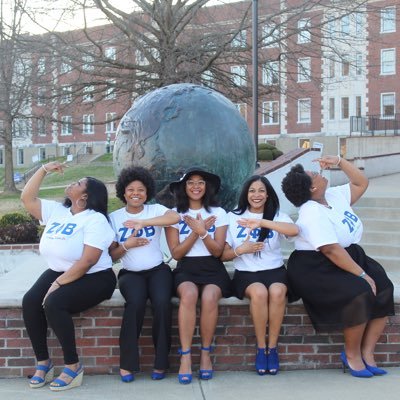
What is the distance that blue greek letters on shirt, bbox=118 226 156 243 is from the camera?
15.4 feet

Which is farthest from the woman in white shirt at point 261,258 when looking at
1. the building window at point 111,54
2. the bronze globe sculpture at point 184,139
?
the building window at point 111,54

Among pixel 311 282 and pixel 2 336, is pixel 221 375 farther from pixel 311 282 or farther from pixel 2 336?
pixel 2 336

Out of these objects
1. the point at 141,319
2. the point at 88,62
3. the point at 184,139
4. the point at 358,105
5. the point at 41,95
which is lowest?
the point at 141,319

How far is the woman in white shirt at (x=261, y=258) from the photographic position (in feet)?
14.7

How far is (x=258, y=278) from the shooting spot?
460cm

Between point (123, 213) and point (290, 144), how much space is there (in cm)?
3737

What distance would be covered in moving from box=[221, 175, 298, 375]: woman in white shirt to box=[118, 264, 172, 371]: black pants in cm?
59

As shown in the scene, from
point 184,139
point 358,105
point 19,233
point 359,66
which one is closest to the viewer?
point 184,139

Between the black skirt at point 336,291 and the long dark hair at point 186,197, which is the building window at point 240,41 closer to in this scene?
the long dark hair at point 186,197

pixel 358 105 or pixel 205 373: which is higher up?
pixel 358 105

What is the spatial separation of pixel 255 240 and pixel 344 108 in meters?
37.6

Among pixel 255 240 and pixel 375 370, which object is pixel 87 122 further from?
pixel 375 370

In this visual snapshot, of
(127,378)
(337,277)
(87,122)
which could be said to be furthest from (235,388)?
(87,122)

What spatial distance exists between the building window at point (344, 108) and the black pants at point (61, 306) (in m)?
37.8
